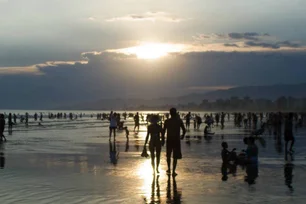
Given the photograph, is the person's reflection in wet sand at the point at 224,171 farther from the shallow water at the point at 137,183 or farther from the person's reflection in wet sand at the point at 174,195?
the person's reflection in wet sand at the point at 174,195

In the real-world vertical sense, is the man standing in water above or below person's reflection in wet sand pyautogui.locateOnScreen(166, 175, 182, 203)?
above

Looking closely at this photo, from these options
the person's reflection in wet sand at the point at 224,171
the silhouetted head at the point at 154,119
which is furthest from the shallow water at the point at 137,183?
the silhouetted head at the point at 154,119

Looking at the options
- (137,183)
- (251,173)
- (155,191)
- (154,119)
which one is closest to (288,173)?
(251,173)

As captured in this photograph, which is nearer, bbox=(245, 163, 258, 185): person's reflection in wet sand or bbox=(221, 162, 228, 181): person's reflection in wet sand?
bbox=(245, 163, 258, 185): person's reflection in wet sand

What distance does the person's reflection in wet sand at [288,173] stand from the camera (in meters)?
11.5

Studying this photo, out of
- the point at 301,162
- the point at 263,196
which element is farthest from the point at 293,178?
the point at 301,162

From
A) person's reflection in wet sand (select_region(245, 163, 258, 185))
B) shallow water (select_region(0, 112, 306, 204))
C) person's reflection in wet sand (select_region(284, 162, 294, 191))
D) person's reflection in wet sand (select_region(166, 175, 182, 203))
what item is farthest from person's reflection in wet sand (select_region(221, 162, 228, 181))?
person's reflection in wet sand (select_region(166, 175, 182, 203))

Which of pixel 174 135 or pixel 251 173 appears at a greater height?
pixel 174 135

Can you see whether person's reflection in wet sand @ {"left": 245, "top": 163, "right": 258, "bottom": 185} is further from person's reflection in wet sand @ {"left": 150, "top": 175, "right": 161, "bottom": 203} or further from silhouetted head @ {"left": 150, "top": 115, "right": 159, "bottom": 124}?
silhouetted head @ {"left": 150, "top": 115, "right": 159, "bottom": 124}

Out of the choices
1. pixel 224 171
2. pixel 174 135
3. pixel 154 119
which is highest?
pixel 154 119

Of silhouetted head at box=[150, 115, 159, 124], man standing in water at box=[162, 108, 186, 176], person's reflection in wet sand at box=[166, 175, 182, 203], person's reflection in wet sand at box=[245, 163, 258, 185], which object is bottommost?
person's reflection in wet sand at box=[245, 163, 258, 185]

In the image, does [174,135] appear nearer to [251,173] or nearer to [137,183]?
[137,183]

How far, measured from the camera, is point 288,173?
1362 centimetres

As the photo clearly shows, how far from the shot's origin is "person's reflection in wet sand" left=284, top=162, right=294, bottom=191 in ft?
37.8
